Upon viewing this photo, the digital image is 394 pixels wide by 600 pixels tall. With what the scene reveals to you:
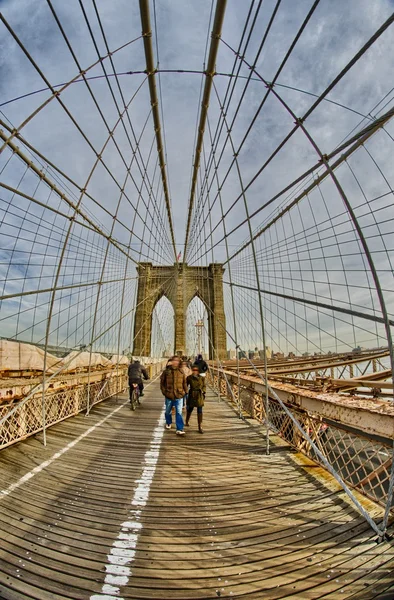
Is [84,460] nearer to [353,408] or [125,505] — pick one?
[125,505]

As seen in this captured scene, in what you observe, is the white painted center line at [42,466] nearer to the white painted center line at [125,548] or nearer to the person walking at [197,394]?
the white painted center line at [125,548]

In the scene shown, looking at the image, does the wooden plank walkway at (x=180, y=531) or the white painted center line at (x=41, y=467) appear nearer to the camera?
the wooden plank walkway at (x=180, y=531)

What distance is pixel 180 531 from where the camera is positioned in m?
1.90

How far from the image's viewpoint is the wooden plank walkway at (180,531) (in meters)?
1.43

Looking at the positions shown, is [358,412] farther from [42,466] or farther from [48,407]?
[48,407]

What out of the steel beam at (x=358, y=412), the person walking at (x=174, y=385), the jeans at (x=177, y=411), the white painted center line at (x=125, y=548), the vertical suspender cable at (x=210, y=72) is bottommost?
the white painted center line at (x=125, y=548)

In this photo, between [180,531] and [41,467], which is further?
[41,467]

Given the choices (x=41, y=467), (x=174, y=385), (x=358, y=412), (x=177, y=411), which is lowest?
(x=41, y=467)

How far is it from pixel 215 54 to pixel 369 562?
9644mm

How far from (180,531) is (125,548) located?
398 mm

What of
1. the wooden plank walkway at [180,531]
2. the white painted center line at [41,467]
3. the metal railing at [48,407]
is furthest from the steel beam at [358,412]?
the metal railing at [48,407]

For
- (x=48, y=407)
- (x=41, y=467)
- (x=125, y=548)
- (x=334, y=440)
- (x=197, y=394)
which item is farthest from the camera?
(x=48, y=407)

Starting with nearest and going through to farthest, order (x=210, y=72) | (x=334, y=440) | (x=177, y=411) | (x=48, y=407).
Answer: (x=334, y=440), (x=177, y=411), (x=48, y=407), (x=210, y=72)

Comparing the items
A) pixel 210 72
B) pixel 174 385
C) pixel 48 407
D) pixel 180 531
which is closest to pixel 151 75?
pixel 210 72
